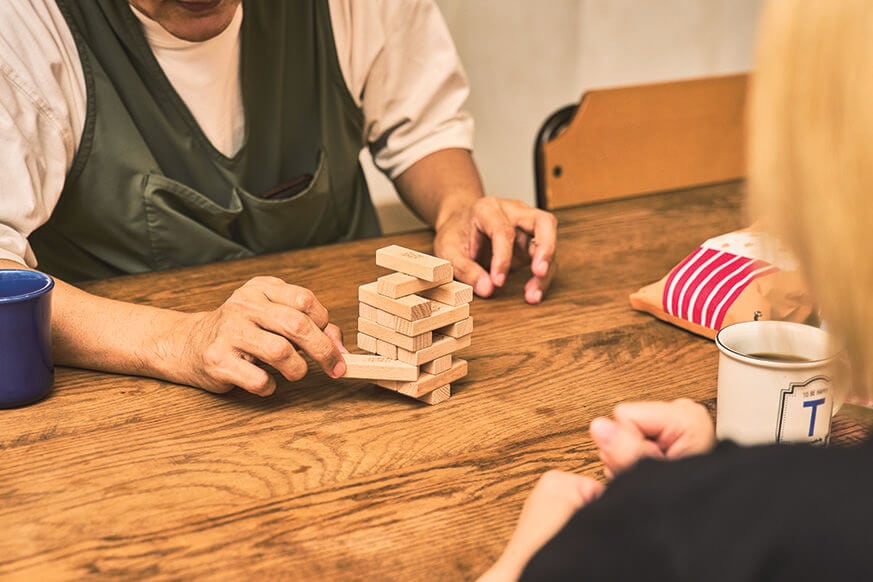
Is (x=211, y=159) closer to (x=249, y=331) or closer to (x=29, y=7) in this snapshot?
(x=29, y=7)

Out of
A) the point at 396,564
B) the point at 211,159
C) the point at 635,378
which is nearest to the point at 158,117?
the point at 211,159

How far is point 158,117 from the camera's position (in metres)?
1.69

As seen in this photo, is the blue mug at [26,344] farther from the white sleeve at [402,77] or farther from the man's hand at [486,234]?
the white sleeve at [402,77]

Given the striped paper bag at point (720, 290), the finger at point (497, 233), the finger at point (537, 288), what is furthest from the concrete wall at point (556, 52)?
the striped paper bag at point (720, 290)

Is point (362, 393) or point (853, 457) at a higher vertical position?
point (853, 457)

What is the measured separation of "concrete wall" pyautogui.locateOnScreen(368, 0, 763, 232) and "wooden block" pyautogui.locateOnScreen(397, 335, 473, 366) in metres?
1.47

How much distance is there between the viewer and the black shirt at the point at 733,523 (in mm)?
623

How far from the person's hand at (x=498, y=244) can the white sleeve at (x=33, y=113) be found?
2.03ft

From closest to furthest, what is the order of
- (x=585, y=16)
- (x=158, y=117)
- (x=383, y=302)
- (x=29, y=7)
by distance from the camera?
(x=383, y=302), (x=29, y=7), (x=158, y=117), (x=585, y=16)

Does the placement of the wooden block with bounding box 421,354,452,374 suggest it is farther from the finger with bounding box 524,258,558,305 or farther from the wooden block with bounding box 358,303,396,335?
the finger with bounding box 524,258,558,305

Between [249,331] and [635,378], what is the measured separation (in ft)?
A: 1.58

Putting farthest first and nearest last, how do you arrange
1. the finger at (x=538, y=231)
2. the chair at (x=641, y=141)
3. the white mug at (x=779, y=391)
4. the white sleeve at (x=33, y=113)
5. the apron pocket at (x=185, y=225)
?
the chair at (x=641, y=141)
the apron pocket at (x=185, y=225)
the finger at (x=538, y=231)
the white sleeve at (x=33, y=113)
the white mug at (x=779, y=391)

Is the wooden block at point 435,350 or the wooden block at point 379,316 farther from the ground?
the wooden block at point 379,316

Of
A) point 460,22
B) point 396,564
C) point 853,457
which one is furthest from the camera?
point 460,22
